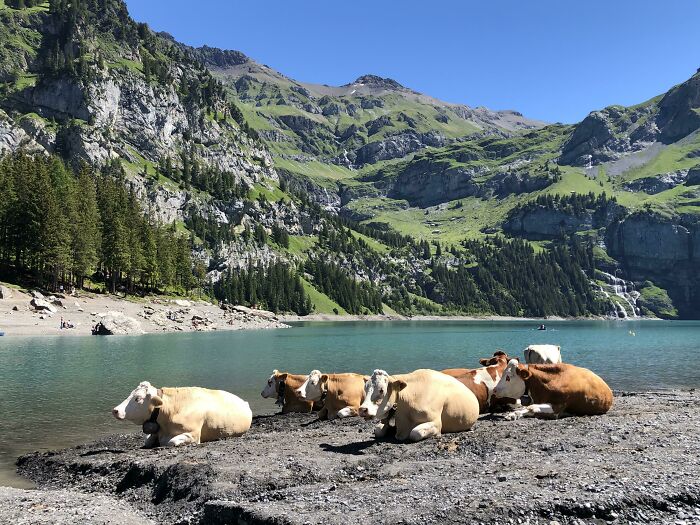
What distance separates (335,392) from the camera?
2222 centimetres

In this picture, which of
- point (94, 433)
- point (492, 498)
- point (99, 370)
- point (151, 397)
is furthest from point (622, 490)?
point (99, 370)

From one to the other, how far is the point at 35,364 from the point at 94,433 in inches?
979

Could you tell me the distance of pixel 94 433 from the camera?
21000 mm

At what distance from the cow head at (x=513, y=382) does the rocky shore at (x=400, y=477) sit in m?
1.14

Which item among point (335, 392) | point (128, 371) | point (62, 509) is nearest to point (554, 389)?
point (335, 392)

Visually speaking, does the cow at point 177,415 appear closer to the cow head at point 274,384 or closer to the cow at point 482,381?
the cow head at point 274,384

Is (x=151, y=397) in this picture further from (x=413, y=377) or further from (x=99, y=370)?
(x=99, y=370)

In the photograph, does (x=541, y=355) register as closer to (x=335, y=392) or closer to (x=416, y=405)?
(x=335, y=392)

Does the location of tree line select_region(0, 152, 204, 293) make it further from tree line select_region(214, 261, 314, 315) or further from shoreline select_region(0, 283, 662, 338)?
tree line select_region(214, 261, 314, 315)

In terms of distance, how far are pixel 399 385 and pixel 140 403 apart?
26.6 ft

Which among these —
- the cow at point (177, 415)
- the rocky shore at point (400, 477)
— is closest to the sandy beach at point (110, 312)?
the cow at point (177, 415)

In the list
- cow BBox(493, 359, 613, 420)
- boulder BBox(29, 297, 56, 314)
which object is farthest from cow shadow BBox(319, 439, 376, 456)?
boulder BBox(29, 297, 56, 314)

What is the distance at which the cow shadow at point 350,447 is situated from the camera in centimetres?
1474

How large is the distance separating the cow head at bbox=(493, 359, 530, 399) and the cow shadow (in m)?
5.65
